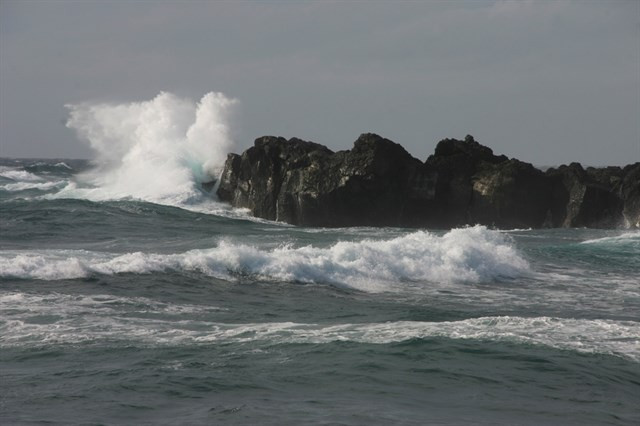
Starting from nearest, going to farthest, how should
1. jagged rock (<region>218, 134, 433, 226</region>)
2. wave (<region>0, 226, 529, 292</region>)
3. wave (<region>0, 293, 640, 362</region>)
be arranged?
1. wave (<region>0, 293, 640, 362</region>)
2. wave (<region>0, 226, 529, 292</region>)
3. jagged rock (<region>218, 134, 433, 226</region>)

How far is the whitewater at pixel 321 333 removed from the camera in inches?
408

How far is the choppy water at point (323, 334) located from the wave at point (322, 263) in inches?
2.2

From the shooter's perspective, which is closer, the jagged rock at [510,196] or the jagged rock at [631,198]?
the jagged rock at [510,196]

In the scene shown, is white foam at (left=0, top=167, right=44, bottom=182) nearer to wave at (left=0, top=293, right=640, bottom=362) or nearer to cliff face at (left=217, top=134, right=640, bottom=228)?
cliff face at (left=217, top=134, right=640, bottom=228)

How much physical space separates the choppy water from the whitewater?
44 millimetres

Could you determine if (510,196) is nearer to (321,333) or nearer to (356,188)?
(356,188)

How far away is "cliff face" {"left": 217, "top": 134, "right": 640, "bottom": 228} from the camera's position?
1393 inches

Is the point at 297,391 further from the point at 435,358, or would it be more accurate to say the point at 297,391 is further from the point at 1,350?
the point at 1,350

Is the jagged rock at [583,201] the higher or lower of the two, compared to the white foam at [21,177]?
lower

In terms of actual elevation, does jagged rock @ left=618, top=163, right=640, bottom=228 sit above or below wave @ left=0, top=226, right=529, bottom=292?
above

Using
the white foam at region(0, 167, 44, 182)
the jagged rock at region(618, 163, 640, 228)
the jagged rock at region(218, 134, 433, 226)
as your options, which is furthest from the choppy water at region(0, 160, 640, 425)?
the white foam at region(0, 167, 44, 182)

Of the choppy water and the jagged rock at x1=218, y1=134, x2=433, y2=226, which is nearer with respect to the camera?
the choppy water

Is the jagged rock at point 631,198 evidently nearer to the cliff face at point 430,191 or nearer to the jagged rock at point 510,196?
the cliff face at point 430,191

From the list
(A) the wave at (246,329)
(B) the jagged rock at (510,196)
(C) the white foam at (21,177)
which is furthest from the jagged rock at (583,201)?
(C) the white foam at (21,177)
